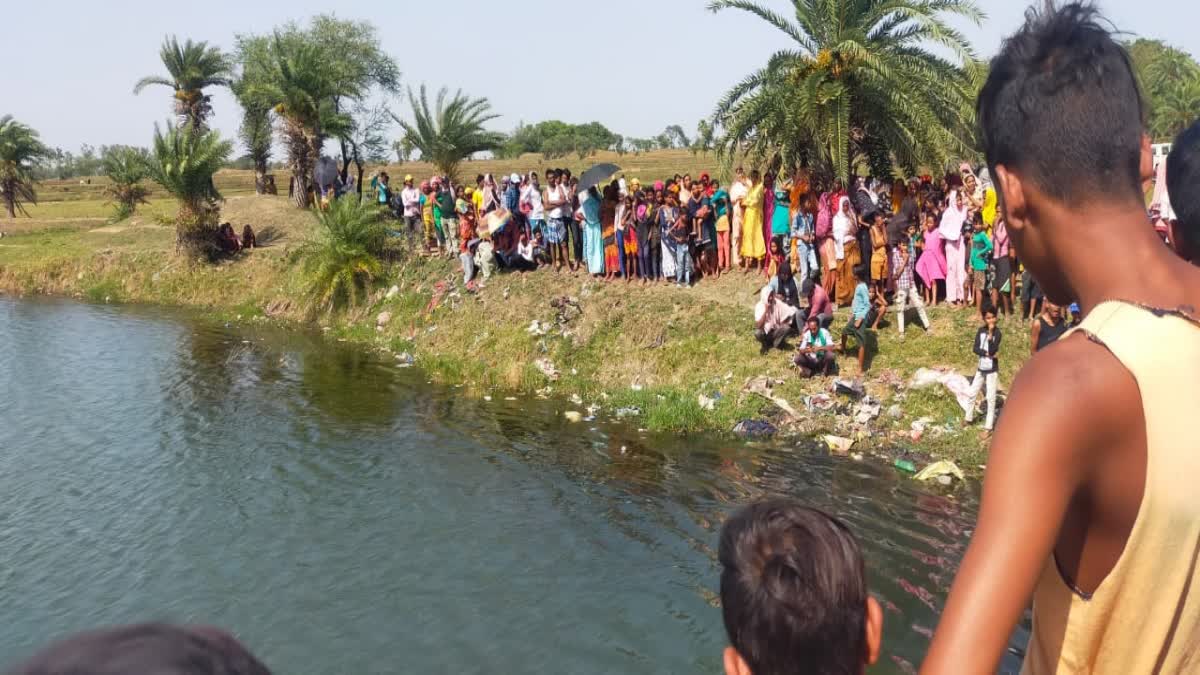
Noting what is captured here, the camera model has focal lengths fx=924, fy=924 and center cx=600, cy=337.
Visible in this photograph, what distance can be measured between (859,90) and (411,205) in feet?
36.3

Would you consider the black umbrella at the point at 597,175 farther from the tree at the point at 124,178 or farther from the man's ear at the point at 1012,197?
the tree at the point at 124,178

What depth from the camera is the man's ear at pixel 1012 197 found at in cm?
140

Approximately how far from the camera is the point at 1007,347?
11.3m

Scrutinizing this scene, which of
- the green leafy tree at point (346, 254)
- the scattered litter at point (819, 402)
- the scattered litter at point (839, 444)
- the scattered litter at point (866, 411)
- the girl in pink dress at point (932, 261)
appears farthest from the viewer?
the green leafy tree at point (346, 254)

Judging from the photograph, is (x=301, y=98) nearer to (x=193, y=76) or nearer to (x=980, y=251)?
(x=193, y=76)

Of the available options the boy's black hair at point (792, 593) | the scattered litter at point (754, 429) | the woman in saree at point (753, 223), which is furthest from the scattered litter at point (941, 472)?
the boy's black hair at point (792, 593)

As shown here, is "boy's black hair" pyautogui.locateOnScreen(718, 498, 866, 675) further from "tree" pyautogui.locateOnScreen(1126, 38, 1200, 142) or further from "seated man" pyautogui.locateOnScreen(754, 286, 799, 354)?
"tree" pyautogui.locateOnScreen(1126, 38, 1200, 142)

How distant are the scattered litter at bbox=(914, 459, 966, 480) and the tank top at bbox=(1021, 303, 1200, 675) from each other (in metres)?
8.47

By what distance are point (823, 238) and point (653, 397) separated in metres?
3.46

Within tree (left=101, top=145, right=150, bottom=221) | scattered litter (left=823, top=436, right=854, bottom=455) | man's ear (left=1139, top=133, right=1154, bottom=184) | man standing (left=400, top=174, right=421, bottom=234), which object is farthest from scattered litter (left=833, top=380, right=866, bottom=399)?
tree (left=101, top=145, right=150, bottom=221)

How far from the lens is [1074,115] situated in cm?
135

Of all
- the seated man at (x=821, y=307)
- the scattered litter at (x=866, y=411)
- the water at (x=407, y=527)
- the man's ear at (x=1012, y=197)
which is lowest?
the water at (x=407, y=527)

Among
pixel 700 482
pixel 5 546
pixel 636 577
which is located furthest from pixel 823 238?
pixel 5 546

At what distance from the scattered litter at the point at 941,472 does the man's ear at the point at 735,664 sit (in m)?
8.27
